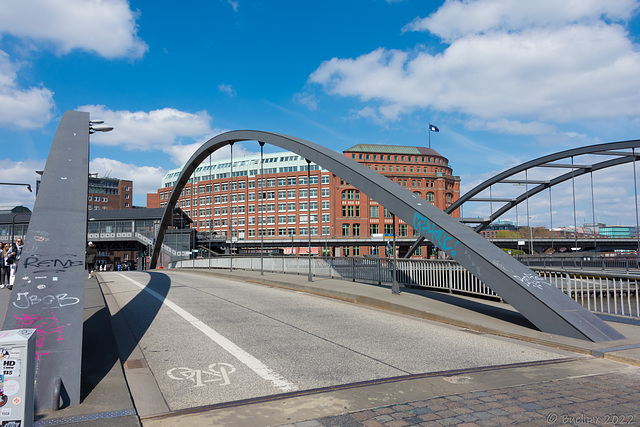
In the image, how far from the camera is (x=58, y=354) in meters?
4.84

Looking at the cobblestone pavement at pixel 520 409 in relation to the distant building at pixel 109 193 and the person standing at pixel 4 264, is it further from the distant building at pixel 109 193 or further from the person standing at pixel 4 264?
the distant building at pixel 109 193

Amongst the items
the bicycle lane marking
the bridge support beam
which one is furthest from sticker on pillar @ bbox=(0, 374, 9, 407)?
the bicycle lane marking

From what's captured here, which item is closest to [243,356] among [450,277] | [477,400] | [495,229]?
[477,400]

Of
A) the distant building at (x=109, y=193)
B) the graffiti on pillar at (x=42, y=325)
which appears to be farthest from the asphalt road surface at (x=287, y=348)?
the distant building at (x=109, y=193)

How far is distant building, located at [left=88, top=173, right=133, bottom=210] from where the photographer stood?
135250mm

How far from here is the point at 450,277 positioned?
574 inches

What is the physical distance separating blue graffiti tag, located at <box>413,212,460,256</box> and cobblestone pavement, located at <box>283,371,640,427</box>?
5260 millimetres

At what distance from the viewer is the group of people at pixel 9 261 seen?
15.4 meters

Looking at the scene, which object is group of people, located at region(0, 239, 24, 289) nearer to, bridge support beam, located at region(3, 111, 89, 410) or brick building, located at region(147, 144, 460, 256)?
bridge support beam, located at region(3, 111, 89, 410)

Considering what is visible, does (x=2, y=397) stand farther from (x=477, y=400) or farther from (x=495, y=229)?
(x=495, y=229)

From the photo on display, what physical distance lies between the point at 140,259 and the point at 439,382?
7883cm

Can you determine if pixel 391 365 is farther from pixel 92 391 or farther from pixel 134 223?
pixel 134 223

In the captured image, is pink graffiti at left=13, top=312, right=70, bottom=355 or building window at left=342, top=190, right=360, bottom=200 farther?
building window at left=342, top=190, right=360, bottom=200

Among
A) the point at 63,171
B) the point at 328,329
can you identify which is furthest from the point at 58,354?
the point at 328,329
